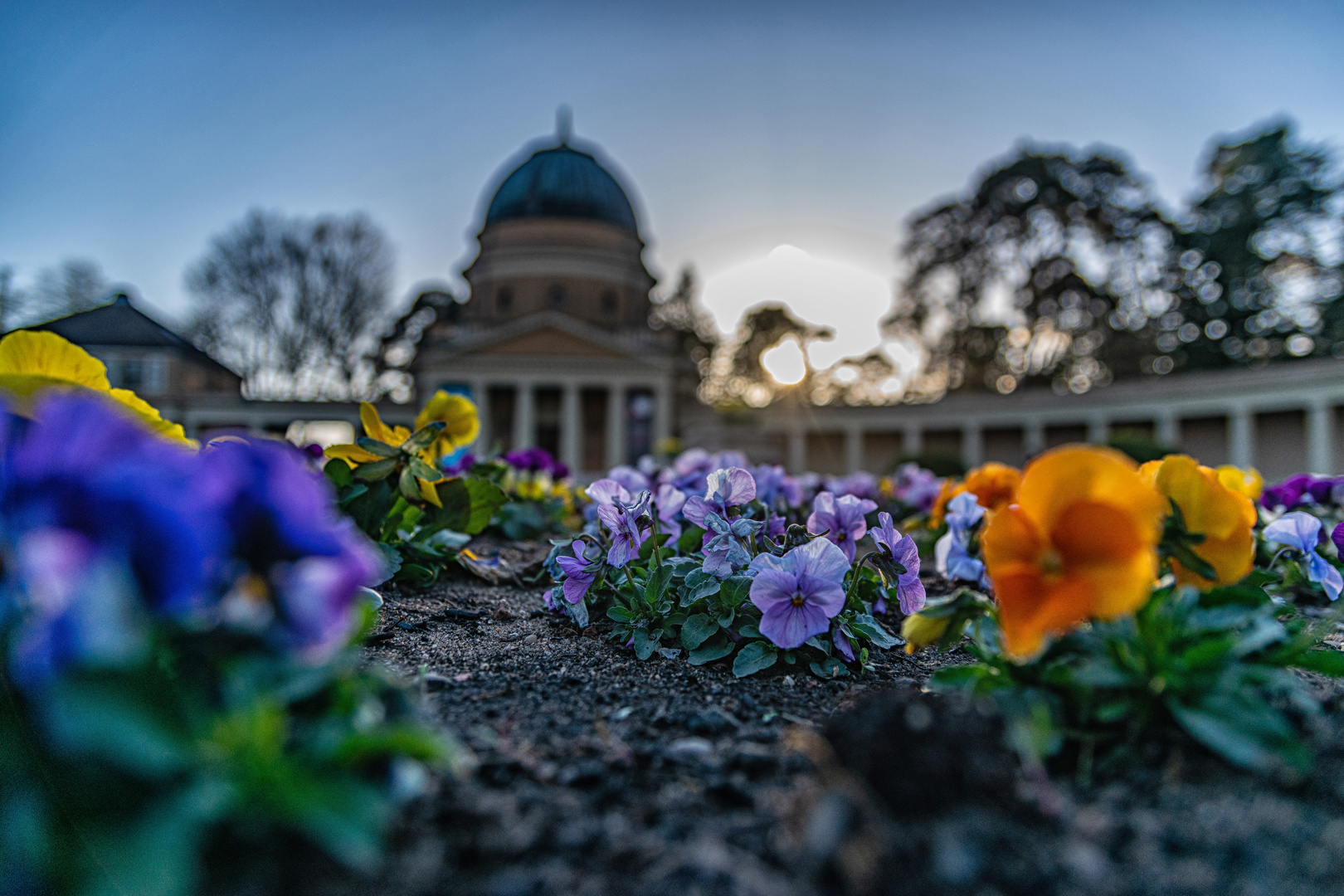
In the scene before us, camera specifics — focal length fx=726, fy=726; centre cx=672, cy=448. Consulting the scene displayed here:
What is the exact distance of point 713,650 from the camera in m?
1.91

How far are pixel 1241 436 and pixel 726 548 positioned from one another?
33492mm

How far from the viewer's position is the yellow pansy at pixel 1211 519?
133 cm

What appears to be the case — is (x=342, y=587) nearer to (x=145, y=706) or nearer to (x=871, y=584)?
(x=145, y=706)

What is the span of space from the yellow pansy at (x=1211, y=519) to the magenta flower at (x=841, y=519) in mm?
704

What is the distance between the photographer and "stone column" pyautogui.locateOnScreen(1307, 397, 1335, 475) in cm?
2540

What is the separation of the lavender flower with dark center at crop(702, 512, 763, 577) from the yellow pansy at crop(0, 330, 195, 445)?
121cm

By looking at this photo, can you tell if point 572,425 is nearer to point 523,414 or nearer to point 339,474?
point 523,414

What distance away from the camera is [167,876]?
0.67m

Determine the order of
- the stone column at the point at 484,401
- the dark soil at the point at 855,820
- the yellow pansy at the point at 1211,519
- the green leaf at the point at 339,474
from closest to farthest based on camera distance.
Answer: the dark soil at the point at 855,820, the yellow pansy at the point at 1211,519, the green leaf at the point at 339,474, the stone column at the point at 484,401

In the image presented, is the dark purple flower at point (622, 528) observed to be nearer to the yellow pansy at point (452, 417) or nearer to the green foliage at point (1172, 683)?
the yellow pansy at point (452, 417)

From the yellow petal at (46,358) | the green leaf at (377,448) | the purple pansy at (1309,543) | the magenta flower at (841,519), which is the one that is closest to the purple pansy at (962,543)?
the magenta flower at (841,519)

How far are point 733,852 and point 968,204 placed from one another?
3251cm

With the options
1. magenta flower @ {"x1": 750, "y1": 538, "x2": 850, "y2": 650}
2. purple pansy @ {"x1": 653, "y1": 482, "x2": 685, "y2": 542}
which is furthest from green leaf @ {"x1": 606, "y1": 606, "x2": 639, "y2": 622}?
magenta flower @ {"x1": 750, "y1": 538, "x2": 850, "y2": 650}

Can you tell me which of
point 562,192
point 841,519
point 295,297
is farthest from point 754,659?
point 562,192
